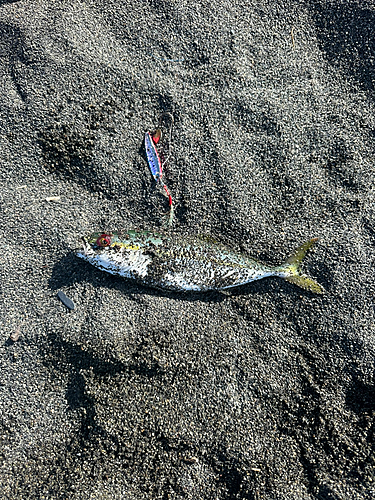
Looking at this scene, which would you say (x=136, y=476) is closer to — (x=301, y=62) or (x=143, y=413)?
(x=143, y=413)

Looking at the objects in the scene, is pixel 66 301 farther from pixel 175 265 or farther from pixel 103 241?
pixel 175 265

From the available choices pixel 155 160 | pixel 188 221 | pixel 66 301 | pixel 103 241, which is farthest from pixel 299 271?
pixel 66 301

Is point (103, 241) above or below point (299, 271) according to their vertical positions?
below

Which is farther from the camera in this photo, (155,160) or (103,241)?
(155,160)

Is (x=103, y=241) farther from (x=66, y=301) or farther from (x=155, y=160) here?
(x=155, y=160)

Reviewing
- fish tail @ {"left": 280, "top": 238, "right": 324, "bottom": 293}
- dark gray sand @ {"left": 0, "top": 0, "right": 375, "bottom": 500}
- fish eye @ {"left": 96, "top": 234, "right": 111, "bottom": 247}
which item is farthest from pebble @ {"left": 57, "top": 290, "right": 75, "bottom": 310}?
fish tail @ {"left": 280, "top": 238, "right": 324, "bottom": 293}

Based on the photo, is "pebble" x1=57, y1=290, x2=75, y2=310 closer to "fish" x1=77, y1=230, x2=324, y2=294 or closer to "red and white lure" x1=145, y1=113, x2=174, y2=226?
"fish" x1=77, y1=230, x2=324, y2=294

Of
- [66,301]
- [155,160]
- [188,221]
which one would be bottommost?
[66,301]
